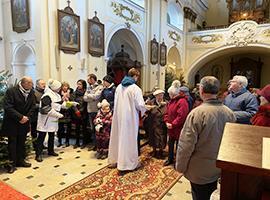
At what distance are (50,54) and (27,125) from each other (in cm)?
305

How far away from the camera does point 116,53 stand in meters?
10.0

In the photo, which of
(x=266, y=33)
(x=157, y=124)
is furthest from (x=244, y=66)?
(x=157, y=124)

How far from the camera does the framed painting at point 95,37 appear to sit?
24.1 feet

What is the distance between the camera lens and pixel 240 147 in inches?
37.9

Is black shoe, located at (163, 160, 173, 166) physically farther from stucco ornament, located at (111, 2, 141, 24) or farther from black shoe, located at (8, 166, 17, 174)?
stucco ornament, located at (111, 2, 141, 24)

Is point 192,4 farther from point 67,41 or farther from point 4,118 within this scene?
point 4,118

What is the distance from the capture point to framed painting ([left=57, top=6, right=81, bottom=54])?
6367 mm

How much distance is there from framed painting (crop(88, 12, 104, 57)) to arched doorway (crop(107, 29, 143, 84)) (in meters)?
1.87

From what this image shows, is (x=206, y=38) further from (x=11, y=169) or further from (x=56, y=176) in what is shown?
(x=11, y=169)

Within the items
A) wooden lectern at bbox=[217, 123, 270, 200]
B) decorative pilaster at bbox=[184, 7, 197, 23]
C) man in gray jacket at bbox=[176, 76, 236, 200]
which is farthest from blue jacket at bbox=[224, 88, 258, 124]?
decorative pilaster at bbox=[184, 7, 197, 23]

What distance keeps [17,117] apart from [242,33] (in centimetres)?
1325

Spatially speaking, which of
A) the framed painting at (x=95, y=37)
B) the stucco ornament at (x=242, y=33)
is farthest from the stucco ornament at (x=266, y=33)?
the framed painting at (x=95, y=37)

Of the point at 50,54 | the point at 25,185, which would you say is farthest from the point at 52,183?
the point at 50,54

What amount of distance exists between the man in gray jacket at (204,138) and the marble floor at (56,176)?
1.20 meters
